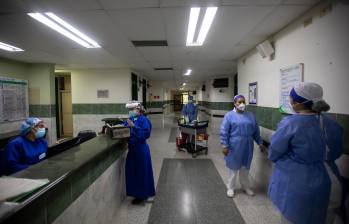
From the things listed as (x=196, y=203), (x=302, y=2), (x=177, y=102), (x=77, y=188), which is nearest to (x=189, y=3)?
(x=302, y=2)

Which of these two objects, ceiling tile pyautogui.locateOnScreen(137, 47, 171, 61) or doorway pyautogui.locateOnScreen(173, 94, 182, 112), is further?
doorway pyautogui.locateOnScreen(173, 94, 182, 112)

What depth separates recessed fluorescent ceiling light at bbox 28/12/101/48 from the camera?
7.48ft

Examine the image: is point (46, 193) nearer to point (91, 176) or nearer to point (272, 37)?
point (91, 176)

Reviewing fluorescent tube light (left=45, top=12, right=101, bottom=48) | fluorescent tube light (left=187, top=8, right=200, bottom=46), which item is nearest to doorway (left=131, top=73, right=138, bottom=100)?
fluorescent tube light (left=45, top=12, right=101, bottom=48)

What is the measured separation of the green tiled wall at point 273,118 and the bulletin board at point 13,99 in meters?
5.45

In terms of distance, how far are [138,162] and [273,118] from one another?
6.97ft

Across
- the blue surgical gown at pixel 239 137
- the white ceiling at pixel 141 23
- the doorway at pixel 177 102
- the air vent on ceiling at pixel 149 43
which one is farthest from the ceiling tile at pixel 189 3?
the doorway at pixel 177 102

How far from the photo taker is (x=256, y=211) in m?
2.53

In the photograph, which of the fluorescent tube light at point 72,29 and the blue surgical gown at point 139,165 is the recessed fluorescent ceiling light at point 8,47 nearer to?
the fluorescent tube light at point 72,29

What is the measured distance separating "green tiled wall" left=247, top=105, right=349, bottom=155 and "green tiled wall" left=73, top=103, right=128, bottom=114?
3940 mm

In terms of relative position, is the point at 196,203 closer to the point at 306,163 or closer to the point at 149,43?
the point at 306,163

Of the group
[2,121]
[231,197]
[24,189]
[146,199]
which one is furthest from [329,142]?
[2,121]

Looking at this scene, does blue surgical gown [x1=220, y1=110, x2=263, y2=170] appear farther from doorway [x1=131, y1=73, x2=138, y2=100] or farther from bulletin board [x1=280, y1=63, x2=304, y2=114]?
doorway [x1=131, y1=73, x2=138, y2=100]

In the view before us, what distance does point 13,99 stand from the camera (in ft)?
15.3
